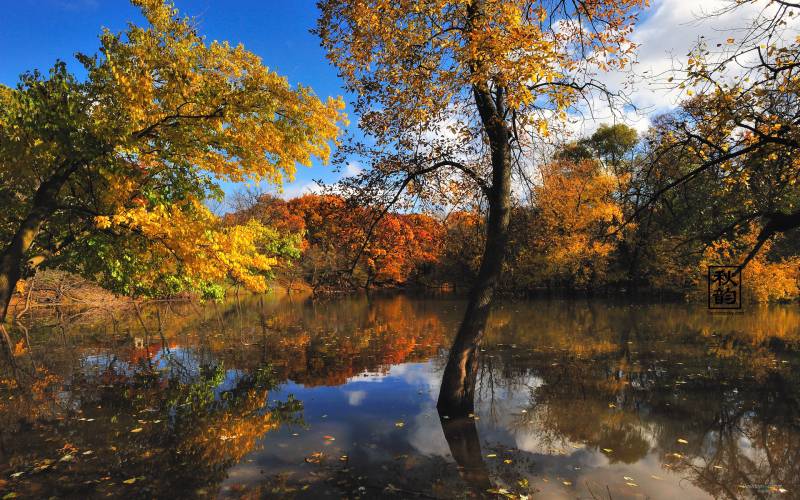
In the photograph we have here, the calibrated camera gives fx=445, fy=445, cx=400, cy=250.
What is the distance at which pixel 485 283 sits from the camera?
27.1 feet

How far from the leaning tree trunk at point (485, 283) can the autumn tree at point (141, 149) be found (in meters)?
4.88

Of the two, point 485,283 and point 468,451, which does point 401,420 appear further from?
point 485,283

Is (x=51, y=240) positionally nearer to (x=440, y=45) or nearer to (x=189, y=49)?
(x=189, y=49)

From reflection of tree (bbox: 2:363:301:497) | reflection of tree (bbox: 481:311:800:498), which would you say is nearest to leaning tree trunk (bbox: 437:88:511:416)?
reflection of tree (bbox: 481:311:800:498)

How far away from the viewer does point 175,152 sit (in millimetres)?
10195

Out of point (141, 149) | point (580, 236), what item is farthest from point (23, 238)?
point (580, 236)

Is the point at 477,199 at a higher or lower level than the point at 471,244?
higher

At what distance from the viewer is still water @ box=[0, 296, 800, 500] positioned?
5.63 metres

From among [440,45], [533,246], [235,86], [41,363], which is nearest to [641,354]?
[533,246]

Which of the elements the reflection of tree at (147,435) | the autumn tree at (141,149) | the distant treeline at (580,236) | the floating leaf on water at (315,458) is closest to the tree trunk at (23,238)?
the autumn tree at (141,149)

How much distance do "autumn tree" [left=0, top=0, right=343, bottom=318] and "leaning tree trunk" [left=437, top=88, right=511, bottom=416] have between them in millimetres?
4876

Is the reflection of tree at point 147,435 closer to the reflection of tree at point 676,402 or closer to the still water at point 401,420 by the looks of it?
the still water at point 401,420

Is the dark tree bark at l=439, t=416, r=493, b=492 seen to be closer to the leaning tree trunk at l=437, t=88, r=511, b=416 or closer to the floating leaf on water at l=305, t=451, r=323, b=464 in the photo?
the leaning tree trunk at l=437, t=88, r=511, b=416

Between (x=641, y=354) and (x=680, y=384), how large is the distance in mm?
3460
